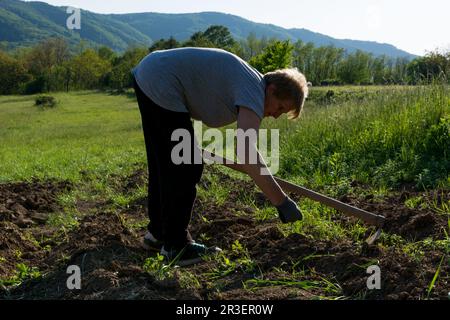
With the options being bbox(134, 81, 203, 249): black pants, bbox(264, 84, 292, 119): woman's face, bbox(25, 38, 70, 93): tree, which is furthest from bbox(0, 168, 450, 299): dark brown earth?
bbox(25, 38, 70, 93): tree

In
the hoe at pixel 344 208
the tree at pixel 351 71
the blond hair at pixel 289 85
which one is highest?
the tree at pixel 351 71

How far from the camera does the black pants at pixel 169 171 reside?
342 cm

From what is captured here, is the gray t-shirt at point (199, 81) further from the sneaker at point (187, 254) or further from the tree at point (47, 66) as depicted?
the tree at point (47, 66)

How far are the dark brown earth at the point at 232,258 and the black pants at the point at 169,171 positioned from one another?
33cm

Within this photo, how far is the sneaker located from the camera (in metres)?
3.61

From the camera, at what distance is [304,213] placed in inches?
171

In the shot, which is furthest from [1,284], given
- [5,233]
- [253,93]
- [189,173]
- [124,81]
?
[124,81]

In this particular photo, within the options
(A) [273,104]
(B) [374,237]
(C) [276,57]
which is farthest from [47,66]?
(B) [374,237]

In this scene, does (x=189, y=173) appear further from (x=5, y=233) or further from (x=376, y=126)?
(x=376, y=126)

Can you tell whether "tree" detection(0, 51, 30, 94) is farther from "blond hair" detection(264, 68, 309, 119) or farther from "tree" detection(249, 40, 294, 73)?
"blond hair" detection(264, 68, 309, 119)

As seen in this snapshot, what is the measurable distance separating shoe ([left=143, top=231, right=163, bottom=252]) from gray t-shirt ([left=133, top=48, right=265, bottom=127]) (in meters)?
1.05

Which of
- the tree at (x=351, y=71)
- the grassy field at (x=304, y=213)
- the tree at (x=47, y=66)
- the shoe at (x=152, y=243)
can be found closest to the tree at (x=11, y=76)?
Answer: the tree at (x=47, y=66)

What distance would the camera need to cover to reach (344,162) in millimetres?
6309

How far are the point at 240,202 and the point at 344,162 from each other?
5.77 ft
